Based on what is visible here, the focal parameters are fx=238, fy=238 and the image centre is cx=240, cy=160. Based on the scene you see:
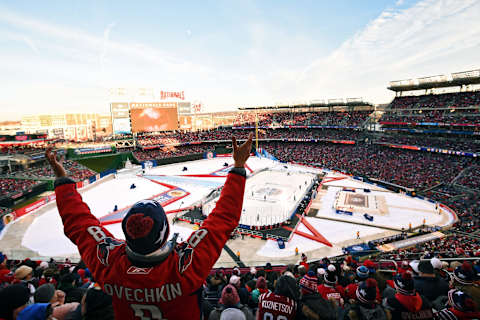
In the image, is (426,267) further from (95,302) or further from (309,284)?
(95,302)

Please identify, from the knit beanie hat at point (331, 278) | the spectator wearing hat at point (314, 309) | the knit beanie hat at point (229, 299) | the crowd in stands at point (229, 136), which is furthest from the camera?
the crowd in stands at point (229, 136)

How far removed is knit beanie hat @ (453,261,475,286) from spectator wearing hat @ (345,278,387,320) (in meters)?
1.62

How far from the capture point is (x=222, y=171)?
37812mm

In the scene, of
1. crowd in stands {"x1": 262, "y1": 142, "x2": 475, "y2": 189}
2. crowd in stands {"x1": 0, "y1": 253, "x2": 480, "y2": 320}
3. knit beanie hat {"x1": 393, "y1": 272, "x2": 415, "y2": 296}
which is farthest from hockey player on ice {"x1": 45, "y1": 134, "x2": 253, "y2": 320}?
crowd in stands {"x1": 262, "y1": 142, "x2": 475, "y2": 189}

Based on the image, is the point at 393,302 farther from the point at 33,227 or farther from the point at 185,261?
the point at 33,227

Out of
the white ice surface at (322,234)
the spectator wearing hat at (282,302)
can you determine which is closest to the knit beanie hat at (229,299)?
the spectator wearing hat at (282,302)

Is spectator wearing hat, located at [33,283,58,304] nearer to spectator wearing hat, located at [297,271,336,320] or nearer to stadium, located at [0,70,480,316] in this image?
stadium, located at [0,70,480,316]

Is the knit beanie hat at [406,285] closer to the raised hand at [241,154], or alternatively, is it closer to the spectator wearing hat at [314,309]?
the spectator wearing hat at [314,309]

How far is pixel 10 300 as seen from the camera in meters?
2.55

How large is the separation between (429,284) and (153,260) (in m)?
4.64

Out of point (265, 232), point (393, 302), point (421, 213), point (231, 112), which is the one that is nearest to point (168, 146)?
point (231, 112)

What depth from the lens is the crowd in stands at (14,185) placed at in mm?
25297

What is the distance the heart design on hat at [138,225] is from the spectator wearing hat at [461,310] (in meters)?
3.83

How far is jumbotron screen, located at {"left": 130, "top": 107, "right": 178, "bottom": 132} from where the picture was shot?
44.7 meters
